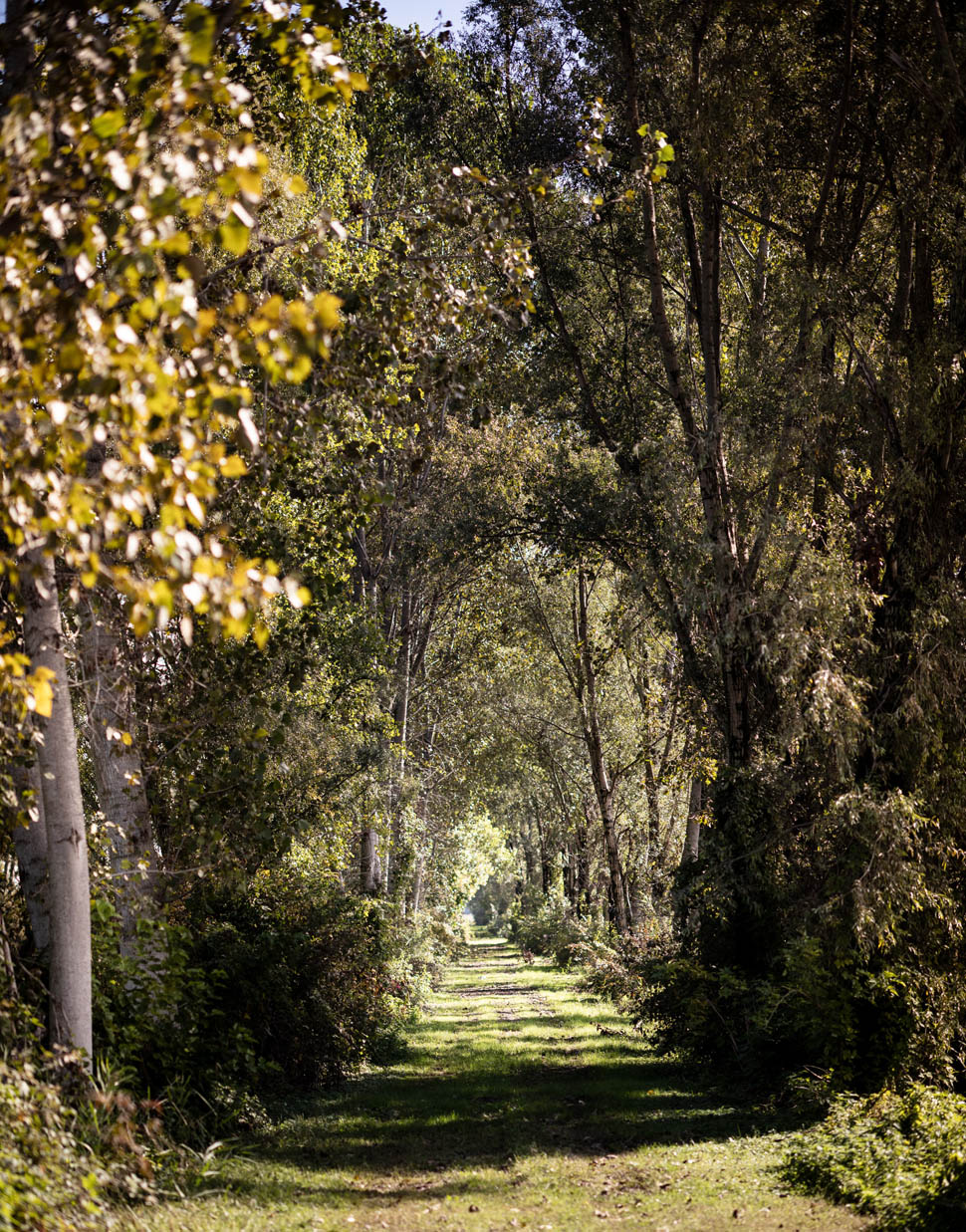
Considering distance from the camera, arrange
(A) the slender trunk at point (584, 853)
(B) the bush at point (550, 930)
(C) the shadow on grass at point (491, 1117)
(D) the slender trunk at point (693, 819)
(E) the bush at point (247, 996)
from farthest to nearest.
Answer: (A) the slender trunk at point (584, 853), (B) the bush at point (550, 930), (D) the slender trunk at point (693, 819), (C) the shadow on grass at point (491, 1117), (E) the bush at point (247, 996)

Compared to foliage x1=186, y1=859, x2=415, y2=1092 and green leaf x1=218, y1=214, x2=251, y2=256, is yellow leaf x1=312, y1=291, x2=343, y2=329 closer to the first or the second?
green leaf x1=218, y1=214, x2=251, y2=256

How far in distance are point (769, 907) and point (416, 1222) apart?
8.18m

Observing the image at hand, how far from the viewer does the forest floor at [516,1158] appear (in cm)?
766

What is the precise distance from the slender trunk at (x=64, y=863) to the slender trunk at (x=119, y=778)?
725mm

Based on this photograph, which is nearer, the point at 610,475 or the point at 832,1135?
the point at 832,1135

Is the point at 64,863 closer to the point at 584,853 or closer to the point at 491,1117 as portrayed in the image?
the point at 491,1117

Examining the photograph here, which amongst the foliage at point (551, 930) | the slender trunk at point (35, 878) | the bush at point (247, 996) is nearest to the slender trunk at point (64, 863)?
Answer: the bush at point (247, 996)

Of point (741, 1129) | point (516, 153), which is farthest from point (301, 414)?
point (516, 153)

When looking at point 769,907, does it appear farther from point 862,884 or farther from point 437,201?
point 437,201

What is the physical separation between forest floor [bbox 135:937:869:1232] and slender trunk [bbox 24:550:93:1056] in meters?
1.38

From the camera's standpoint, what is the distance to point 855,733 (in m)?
11.2

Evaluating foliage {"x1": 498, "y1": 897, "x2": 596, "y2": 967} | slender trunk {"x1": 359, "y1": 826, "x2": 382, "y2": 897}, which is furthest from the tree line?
foliage {"x1": 498, "y1": 897, "x2": 596, "y2": 967}

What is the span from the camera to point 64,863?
694cm

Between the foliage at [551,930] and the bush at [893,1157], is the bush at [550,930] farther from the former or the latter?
the bush at [893,1157]
